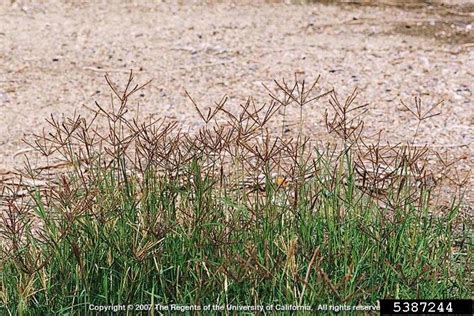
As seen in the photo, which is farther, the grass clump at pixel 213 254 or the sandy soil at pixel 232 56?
the sandy soil at pixel 232 56

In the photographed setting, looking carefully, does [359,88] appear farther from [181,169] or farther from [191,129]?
[181,169]

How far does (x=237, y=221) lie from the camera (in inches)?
134

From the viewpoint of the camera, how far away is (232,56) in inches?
262

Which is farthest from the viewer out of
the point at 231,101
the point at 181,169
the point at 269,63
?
the point at 269,63

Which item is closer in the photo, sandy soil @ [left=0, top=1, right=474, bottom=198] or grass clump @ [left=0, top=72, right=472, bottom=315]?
grass clump @ [left=0, top=72, right=472, bottom=315]

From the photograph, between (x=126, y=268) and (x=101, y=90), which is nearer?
(x=126, y=268)

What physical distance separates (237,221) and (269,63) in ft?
10.5

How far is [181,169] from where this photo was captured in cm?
347

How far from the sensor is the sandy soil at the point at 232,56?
5652mm

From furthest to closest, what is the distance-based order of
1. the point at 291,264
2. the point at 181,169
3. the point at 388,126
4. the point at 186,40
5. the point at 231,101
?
the point at 186,40, the point at 231,101, the point at 388,126, the point at 181,169, the point at 291,264

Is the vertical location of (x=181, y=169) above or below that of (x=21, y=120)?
above

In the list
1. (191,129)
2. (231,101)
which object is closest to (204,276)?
(191,129)

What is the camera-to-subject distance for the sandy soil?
5.65m

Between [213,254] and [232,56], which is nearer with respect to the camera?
[213,254]
